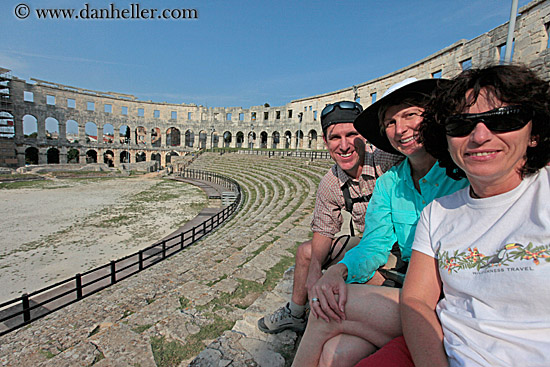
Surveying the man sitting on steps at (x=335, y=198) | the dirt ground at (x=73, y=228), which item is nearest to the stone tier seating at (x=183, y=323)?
the man sitting on steps at (x=335, y=198)

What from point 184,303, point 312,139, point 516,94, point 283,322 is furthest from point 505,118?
point 312,139

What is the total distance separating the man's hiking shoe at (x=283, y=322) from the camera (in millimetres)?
2154

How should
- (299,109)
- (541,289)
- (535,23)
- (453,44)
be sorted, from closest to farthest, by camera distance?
(541,289) < (535,23) < (453,44) < (299,109)

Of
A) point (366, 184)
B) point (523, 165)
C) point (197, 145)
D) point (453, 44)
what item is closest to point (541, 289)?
point (523, 165)

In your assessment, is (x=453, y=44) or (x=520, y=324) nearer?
(x=520, y=324)

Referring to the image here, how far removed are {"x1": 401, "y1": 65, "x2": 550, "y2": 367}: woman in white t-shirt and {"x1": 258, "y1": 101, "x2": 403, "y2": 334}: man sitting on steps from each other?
3.14ft

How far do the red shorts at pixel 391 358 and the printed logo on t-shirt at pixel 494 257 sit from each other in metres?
0.45

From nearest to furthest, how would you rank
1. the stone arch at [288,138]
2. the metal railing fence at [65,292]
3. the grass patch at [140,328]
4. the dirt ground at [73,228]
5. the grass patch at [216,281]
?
the grass patch at [140,328], the grass patch at [216,281], the metal railing fence at [65,292], the dirt ground at [73,228], the stone arch at [288,138]

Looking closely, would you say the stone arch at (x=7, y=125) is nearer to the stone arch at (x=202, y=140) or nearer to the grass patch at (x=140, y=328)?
the stone arch at (x=202, y=140)

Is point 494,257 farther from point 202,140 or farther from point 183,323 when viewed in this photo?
point 202,140

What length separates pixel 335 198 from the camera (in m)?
2.43

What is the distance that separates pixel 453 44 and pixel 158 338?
15.3m

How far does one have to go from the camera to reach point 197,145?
4622 cm

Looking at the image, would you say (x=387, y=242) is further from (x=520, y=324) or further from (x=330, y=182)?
(x=520, y=324)
